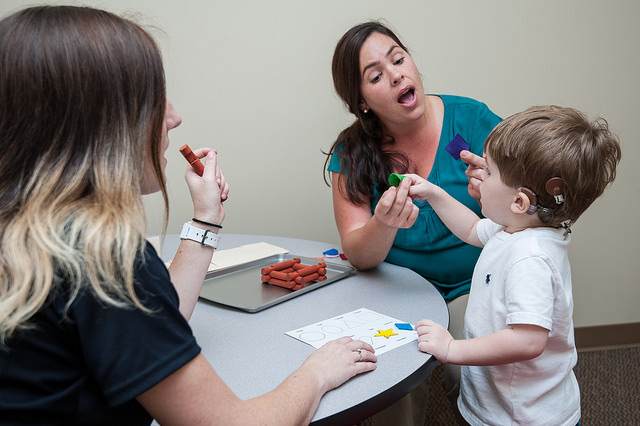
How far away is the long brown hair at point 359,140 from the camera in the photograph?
5.19 feet

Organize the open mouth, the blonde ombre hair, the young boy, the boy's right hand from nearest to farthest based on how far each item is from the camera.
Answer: the blonde ombre hair
the young boy
the boy's right hand
the open mouth

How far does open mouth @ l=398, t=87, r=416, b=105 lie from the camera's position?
1562 mm

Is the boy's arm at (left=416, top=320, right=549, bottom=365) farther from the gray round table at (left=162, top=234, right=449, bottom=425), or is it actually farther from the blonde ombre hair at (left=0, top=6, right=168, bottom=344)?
the blonde ombre hair at (left=0, top=6, right=168, bottom=344)

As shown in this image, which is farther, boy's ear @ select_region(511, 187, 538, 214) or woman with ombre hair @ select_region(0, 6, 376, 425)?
boy's ear @ select_region(511, 187, 538, 214)

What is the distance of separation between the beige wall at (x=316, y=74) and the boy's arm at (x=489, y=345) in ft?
4.55

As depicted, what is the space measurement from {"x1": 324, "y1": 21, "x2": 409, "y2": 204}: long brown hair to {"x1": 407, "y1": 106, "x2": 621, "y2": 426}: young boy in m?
0.55

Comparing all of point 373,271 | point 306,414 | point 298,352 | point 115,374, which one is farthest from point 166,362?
point 373,271

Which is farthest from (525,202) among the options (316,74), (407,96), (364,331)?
(316,74)

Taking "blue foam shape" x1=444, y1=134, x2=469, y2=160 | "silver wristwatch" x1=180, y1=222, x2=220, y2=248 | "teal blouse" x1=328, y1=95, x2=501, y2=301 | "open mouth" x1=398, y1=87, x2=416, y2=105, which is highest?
"open mouth" x1=398, y1=87, x2=416, y2=105

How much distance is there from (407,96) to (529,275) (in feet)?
2.67

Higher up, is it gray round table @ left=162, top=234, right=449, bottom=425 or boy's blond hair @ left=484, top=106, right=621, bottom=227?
boy's blond hair @ left=484, top=106, right=621, bottom=227

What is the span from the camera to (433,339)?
0.94m

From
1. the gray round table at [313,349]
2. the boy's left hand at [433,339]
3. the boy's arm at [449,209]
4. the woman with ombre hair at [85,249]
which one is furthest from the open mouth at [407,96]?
the woman with ombre hair at [85,249]

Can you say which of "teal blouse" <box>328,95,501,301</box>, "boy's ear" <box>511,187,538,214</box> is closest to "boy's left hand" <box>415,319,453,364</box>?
"boy's ear" <box>511,187,538,214</box>
